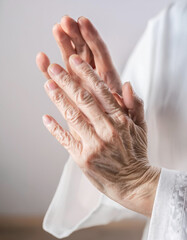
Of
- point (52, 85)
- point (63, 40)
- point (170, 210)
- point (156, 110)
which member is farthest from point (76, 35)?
point (170, 210)

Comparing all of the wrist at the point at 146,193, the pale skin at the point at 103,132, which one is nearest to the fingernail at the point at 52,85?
the pale skin at the point at 103,132

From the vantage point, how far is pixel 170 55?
31.6 inches

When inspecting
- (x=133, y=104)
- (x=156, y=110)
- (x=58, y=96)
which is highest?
(x=58, y=96)

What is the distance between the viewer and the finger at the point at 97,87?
1.98 ft

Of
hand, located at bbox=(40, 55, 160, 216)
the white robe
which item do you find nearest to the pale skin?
hand, located at bbox=(40, 55, 160, 216)

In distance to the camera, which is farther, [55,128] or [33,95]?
[33,95]

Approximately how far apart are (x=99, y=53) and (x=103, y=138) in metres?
0.22

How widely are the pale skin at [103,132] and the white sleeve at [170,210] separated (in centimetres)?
4

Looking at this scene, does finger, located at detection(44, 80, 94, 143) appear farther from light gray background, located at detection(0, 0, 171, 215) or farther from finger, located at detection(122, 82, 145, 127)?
light gray background, located at detection(0, 0, 171, 215)

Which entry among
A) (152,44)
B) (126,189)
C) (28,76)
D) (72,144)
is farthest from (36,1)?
(126,189)

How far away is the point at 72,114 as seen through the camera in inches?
24.1

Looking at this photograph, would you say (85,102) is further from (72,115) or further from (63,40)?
(63,40)

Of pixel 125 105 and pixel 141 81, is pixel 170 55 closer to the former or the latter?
pixel 141 81

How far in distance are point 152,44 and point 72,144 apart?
0.37 metres
